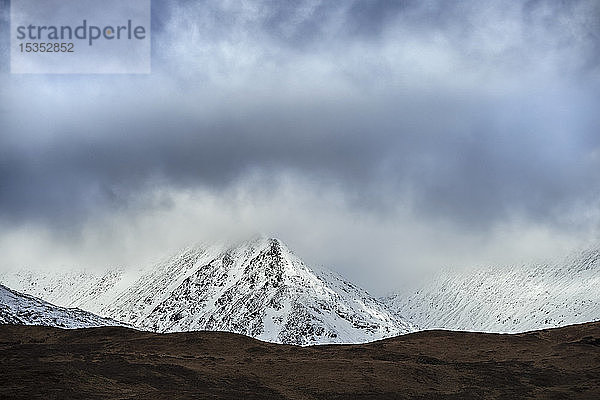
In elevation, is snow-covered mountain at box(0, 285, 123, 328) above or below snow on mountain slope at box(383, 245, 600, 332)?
above

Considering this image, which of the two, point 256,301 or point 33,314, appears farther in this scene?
point 256,301

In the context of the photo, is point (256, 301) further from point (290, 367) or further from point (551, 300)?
point (290, 367)

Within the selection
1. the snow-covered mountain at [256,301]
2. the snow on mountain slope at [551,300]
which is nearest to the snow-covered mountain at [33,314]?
the snow-covered mountain at [256,301]

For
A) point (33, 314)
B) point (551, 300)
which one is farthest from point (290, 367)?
point (551, 300)

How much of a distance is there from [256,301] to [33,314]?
108m

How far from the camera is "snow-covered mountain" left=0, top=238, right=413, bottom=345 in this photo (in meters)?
134

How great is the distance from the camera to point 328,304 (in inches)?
5664

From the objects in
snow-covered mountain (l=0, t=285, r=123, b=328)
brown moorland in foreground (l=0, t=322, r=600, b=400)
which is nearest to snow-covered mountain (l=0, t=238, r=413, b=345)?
snow-covered mountain (l=0, t=285, r=123, b=328)

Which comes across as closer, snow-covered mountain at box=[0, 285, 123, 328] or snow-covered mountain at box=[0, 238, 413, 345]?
snow-covered mountain at box=[0, 285, 123, 328]

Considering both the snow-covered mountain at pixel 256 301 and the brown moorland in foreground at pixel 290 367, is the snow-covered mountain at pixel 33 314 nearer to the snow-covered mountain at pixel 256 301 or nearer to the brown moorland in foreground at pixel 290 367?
the brown moorland in foreground at pixel 290 367

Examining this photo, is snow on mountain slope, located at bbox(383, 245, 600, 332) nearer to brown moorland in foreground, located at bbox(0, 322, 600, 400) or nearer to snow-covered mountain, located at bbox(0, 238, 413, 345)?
snow-covered mountain, located at bbox(0, 238, 413, 345)

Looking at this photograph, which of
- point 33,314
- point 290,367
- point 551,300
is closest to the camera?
point 290,367

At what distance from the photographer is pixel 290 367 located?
21500 millimetres

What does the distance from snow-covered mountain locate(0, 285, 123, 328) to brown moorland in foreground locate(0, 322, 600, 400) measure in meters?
14.4
